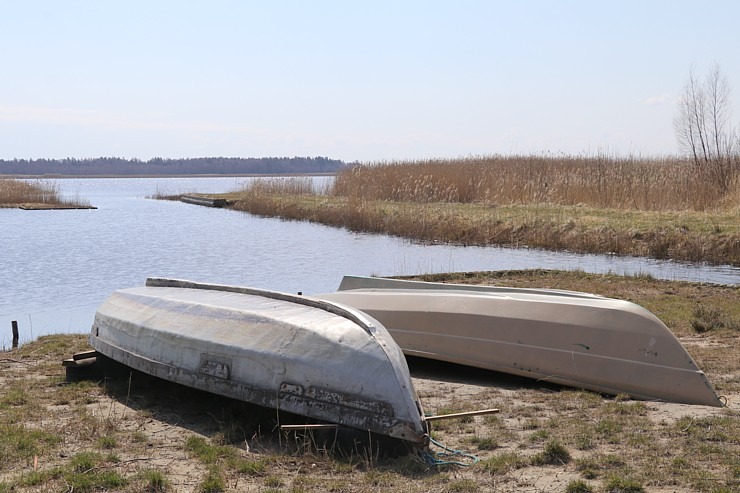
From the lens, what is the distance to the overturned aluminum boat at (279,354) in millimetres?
4445

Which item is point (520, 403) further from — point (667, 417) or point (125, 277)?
point (125, 277)

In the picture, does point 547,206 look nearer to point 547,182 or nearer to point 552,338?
point 547,182

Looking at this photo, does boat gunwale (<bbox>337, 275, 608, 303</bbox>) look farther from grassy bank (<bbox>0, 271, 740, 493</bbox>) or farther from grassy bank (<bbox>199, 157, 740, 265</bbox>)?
grassy bank (<bbox>199, 157, 740, 265</bbox>)

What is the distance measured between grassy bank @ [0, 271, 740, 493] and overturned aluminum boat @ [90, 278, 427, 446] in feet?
0.62

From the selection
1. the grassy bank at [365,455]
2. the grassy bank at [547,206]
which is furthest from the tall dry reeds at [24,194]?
the grassy bank at [365,455]

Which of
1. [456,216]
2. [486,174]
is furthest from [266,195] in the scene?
[456,216]

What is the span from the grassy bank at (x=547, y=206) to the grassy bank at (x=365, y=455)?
899 centimetres

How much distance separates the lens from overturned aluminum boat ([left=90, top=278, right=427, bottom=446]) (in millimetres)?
4445

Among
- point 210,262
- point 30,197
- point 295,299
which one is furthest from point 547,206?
point 30,197

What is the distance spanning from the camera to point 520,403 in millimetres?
5453

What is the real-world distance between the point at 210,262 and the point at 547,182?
8.91 m

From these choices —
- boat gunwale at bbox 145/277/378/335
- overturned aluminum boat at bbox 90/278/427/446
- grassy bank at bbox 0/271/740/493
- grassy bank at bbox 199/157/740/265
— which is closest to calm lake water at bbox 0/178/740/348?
grassy bank at bbox 199/157/740/265

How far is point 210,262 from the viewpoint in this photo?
16.6 m

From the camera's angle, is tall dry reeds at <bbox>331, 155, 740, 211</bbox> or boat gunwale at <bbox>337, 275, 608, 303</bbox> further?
tall dry reeds at <bbox>331, 155, 740, 211</bbox>
